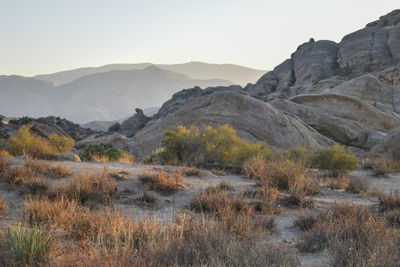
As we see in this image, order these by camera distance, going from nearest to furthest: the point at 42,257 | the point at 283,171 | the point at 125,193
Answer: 1. the point at 42,257
2. the point at 125,193
3. the point at 283,171

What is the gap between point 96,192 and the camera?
23.9 ft

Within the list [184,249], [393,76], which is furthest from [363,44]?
[184,249]

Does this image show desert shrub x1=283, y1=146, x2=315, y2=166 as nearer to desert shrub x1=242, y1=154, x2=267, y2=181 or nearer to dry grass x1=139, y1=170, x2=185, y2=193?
desert shrub x1=242, y1=154, x2=267, y2=181

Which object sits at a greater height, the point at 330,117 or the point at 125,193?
the point at 330,117

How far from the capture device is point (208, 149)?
1402 cm

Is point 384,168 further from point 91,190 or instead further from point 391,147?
point 91,190

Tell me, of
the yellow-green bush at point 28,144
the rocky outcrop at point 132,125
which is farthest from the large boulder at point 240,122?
the rocky outcrop at point 132,125

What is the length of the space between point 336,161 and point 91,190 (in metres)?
11.4

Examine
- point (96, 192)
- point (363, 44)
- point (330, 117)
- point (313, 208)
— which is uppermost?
point (363, 44)

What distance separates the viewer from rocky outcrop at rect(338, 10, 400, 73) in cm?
5439

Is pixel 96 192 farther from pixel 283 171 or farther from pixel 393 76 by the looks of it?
pixel 393 76

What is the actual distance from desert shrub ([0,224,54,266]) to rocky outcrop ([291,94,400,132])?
89.4ft

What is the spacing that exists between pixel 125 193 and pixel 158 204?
3.99 feet

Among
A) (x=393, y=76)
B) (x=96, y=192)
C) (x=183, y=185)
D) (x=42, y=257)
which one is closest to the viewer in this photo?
(x=42, y=257)
